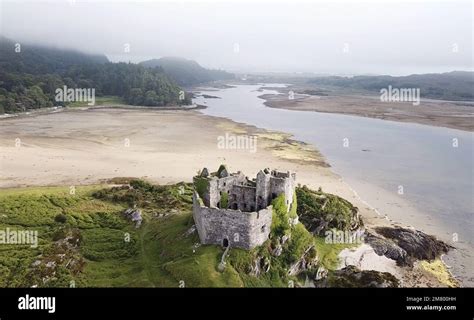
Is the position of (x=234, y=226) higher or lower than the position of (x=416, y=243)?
higher

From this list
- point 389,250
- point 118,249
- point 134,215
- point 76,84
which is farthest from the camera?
point 76,84

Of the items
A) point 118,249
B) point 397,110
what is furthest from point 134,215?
point 397,110

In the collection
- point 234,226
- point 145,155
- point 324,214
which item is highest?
point 145,155

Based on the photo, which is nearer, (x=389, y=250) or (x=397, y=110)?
(x=389, y=250)

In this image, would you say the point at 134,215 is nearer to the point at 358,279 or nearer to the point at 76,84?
the point at 358,279

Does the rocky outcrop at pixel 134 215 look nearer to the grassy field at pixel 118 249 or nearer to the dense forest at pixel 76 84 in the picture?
the grassy field at pixel 118 249

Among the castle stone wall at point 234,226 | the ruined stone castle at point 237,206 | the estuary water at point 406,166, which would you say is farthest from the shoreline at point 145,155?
the castle stone wall at point 234,226

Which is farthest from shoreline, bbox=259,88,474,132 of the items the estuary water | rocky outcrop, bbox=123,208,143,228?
rocky outcrop, bbox=123,208,143,228
